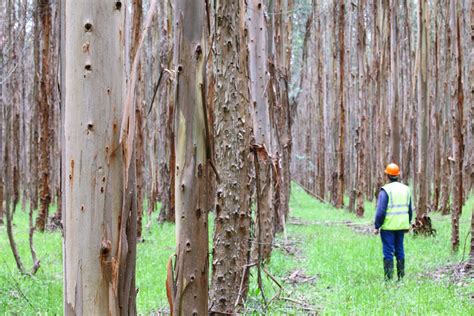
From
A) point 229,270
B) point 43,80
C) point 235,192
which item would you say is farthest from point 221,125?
point 43,80

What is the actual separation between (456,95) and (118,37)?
9664 millimetres

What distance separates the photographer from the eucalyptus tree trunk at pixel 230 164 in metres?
5.11

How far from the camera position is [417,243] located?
39.7 ft

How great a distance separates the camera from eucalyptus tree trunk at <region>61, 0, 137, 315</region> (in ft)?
5.88

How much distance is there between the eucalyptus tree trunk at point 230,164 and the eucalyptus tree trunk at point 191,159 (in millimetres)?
2533

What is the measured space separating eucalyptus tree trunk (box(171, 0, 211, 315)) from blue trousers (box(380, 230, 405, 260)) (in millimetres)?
6349

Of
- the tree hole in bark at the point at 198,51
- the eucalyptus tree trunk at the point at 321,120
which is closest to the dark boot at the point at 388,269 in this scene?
the tree hole in bark at the point at 198,51

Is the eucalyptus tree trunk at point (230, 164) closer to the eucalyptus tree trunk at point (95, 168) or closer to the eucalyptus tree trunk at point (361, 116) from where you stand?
the eucalyptus tree trunk at point (95, 168)

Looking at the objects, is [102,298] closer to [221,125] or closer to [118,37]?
[118,37]

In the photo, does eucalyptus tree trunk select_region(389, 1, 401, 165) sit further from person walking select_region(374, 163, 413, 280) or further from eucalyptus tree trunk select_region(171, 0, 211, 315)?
eucalyptus tree trunk select_region(171, 0, 211, 315)

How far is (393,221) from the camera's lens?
8305 millimetres

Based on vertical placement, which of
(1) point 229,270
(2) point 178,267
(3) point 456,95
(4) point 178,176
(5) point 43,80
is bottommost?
(1) point 229,270

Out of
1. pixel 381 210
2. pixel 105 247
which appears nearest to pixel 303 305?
pixel 381 210

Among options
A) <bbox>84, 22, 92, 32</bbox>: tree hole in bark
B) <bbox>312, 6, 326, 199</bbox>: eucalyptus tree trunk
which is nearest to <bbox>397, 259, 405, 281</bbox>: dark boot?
<bbox>84, 22, 92, 32</bbox>: tree hole in bark
